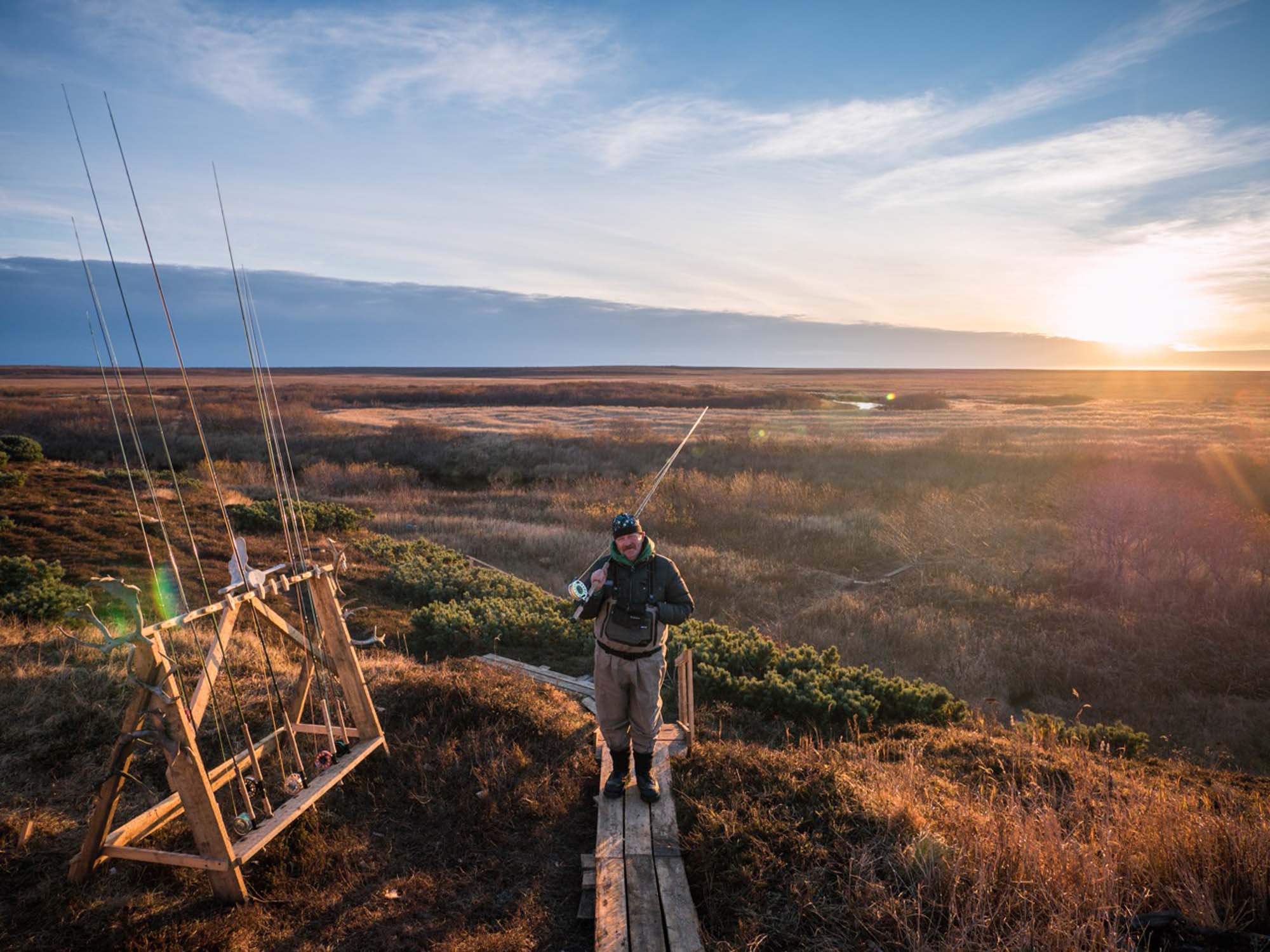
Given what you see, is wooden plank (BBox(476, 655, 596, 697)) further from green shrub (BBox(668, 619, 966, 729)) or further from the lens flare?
the lens flare

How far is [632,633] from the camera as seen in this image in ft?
17.2

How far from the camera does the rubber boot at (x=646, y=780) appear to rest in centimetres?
548

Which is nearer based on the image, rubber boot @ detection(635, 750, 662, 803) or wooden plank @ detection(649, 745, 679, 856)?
wooden plank @ detection(649, 745, 679, 856)

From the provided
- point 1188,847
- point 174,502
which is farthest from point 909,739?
point 174,502

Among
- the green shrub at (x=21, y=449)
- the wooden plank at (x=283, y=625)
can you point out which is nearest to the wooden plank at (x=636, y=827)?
the wooden plank at (x=283, y=625)

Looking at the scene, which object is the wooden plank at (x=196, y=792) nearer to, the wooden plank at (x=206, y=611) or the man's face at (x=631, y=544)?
the wooden plank at (x=206, y=611)

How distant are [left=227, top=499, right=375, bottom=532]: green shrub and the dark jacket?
38.1 feet

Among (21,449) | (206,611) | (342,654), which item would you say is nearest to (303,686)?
(342,654)

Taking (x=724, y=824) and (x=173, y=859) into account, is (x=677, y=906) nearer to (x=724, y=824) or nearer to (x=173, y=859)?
(x=724, y=824)

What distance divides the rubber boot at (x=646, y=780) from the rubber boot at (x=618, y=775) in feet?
0.32

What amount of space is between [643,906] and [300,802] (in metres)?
2.39

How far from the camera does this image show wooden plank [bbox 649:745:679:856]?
16.2 feet

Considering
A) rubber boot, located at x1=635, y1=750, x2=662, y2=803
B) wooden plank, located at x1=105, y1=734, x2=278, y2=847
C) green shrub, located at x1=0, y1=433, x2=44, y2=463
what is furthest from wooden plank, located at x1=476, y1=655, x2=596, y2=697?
green shrub, located at x1=0, y1=433, x2=44, y2=463

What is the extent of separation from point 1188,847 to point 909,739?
10.1 feet
